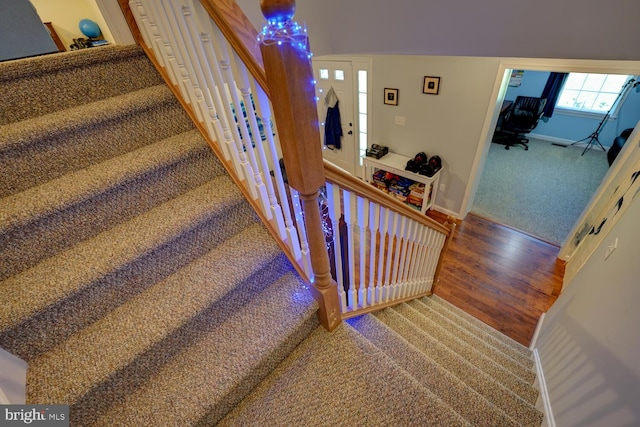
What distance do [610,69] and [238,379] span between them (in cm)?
353

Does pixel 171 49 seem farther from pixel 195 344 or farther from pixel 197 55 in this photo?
pixel 195 344

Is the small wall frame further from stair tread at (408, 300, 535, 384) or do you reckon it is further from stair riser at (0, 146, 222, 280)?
stair riser at (0, 146, 222, 280)

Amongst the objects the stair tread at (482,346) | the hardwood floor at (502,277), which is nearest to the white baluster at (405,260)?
the stair tread at (482,346)

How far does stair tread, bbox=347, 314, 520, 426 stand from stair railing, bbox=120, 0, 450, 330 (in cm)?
16

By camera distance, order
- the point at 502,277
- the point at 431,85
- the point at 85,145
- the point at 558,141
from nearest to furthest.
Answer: the point at 85,145, the point at 502,277, the point at 431,85, the point at 558,141

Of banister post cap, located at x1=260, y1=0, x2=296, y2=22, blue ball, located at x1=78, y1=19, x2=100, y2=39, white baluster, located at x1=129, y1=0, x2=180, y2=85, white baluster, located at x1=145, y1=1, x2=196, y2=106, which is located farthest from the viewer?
blue ball, located at x1=78, y1=19, x2=100, y2=39

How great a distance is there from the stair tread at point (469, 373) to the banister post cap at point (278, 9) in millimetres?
1590

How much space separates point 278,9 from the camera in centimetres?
60

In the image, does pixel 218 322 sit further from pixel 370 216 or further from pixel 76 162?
pixel 76 162

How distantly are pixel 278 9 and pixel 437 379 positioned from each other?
1.48 metres

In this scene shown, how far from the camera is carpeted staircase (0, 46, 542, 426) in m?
0.94

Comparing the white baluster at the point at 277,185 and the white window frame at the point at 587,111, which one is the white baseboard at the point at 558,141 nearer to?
the white window frame at the point at 587,111

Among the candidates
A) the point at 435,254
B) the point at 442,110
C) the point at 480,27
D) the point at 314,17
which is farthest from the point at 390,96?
the point at 480,27

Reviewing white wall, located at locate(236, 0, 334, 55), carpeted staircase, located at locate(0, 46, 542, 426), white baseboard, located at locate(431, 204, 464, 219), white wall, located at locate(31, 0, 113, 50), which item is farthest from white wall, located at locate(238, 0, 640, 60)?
white wall, located at locate(31, 0, 113, 50)
